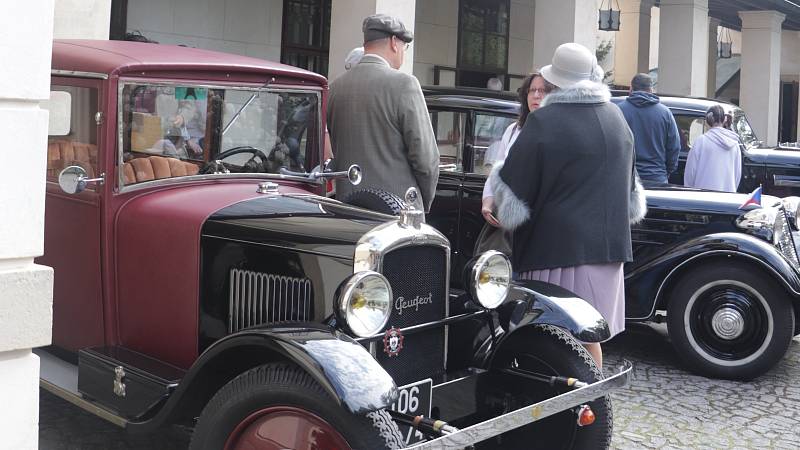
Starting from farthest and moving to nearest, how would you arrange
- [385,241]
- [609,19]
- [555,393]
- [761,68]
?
[761,68] < [609,19] < [555,393] < [385,241]

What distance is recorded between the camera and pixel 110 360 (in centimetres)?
385

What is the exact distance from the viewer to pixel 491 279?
3861 millimetres

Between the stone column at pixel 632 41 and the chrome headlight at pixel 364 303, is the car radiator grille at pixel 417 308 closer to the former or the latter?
the chrome headlight at pixel 364 303

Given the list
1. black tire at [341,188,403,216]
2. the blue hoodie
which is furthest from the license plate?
the blue hoodie

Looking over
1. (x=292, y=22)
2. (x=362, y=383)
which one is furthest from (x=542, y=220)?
(x=292, y=22)

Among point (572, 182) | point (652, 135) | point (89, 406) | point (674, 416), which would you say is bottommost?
point (674, 416)

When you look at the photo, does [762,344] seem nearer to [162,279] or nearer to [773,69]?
[162,279]

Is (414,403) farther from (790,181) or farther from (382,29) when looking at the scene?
(790,181)

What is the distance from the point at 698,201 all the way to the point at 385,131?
7.77ft

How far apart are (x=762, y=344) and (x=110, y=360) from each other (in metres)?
3.96

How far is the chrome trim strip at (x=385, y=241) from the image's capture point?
3365mm

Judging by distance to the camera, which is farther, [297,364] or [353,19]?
[353,19]

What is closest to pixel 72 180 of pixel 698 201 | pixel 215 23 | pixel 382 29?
pixel 382 29

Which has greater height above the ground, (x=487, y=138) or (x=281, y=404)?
(x=487, y=138)
